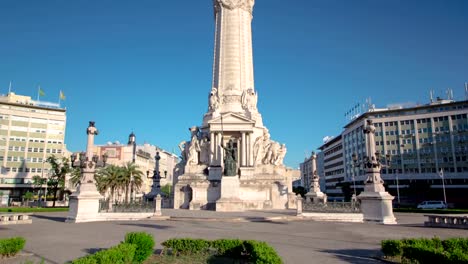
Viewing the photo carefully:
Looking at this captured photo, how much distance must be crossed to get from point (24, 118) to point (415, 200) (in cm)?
8966

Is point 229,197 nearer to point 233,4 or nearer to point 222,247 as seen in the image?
point 222,247

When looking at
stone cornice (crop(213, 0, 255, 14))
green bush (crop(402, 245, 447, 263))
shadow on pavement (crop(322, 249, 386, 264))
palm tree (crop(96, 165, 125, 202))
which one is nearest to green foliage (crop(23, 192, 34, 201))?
palm tree (crop(96, 165, 125, 202))

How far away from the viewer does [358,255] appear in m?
11.1

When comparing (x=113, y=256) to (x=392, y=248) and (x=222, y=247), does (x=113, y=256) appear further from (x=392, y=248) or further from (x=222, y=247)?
(x=392, y=248)

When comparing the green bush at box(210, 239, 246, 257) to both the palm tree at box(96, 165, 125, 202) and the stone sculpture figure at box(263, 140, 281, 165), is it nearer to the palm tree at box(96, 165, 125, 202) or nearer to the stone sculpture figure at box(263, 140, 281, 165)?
the stone sculpture figure at box(263, 140, 281, 165)

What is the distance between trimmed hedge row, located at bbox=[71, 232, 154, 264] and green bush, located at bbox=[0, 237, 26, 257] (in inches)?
158

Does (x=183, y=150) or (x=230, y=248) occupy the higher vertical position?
(x=183, y=150)

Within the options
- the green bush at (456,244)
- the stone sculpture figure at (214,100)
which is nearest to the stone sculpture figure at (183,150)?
the stone sculpture figure at (214,100)

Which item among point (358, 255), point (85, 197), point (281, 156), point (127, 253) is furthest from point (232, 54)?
point (127, 253)

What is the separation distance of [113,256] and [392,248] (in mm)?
8451

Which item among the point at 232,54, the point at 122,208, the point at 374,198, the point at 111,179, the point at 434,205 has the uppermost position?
the point at 232,54

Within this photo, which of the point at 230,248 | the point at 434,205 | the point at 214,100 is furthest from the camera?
the point at 434,205

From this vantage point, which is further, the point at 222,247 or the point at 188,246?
the point at 188,246

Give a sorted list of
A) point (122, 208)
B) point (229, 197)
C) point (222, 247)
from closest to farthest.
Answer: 1. point (222, 247)
2. point (122, 208)
3. point (229, 197)
